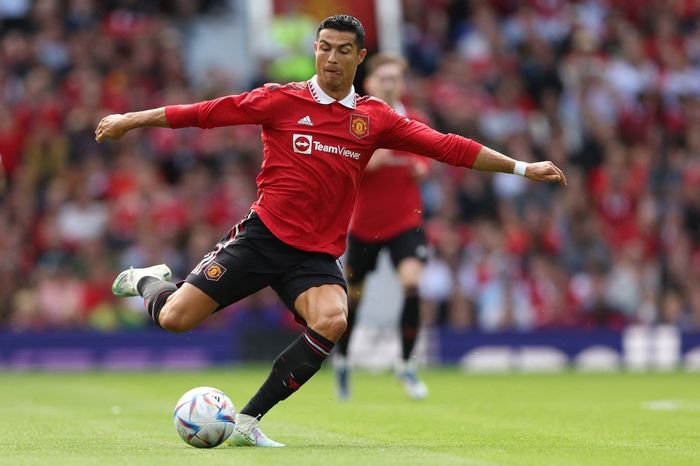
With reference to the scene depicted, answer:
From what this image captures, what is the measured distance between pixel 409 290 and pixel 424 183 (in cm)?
802

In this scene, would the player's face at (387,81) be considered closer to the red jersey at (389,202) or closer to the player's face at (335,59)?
the red jersey at (389,202)

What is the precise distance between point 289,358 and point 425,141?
5.41ft

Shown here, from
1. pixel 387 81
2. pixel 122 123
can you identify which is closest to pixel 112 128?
pixel 122 123

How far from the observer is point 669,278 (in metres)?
21.6

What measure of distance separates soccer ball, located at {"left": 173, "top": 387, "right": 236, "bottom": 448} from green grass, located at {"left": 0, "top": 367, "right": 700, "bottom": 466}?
0.29 ft

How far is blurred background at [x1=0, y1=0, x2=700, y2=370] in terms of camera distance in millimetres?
20266

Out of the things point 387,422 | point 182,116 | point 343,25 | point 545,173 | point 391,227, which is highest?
point 343,25

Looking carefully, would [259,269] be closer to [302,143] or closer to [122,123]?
[302,143]

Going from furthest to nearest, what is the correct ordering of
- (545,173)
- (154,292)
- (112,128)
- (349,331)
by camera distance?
(349,331)
(154,292)
(545,173)
(112,128)

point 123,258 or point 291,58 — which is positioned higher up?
point 291,58

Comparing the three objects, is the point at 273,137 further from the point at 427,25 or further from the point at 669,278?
the point at 427,25

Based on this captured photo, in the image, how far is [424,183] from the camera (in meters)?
21.9

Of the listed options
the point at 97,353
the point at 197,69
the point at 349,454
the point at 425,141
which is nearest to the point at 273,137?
the point at 425,141

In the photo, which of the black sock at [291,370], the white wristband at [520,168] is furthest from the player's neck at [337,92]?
the black sock at [291,370]
